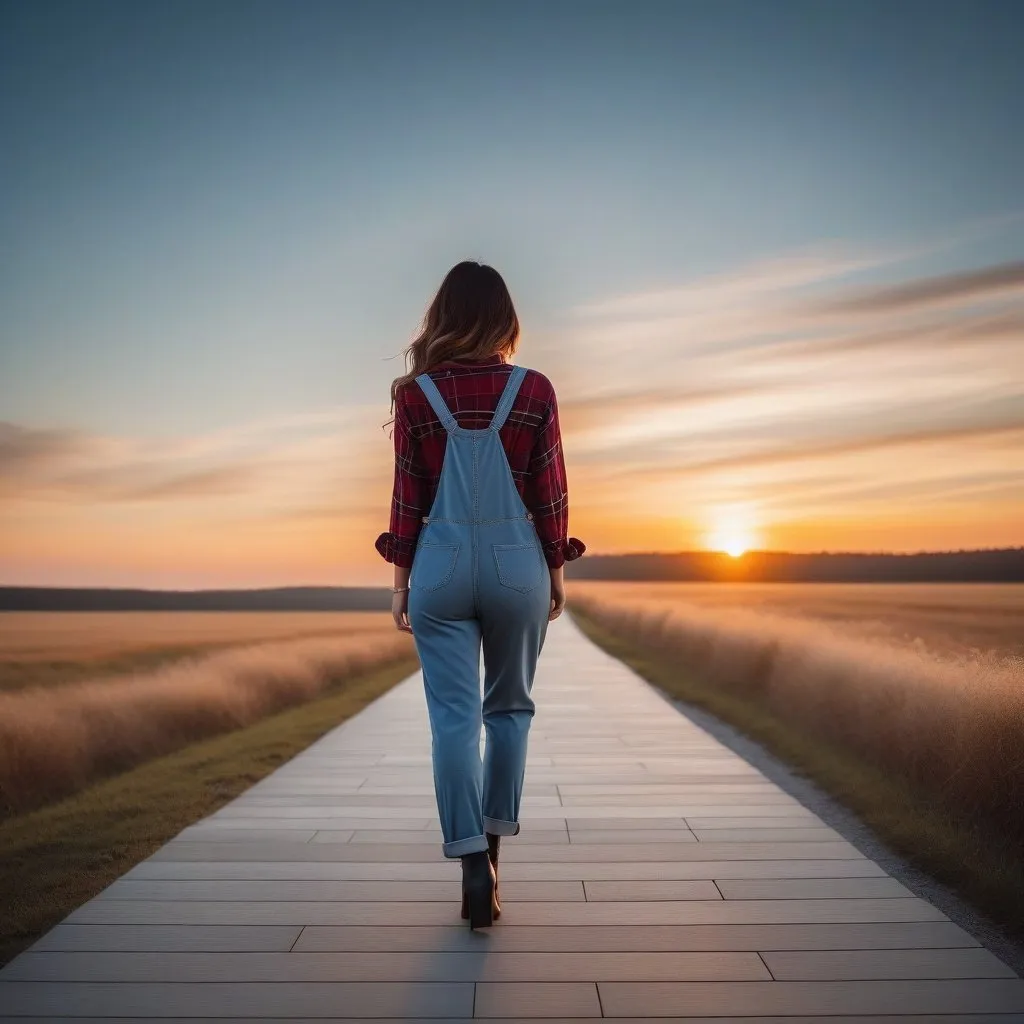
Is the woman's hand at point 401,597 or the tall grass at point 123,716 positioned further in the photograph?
the tall grass at point 123,716

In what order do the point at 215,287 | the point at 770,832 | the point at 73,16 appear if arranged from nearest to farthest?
the point at 770,832 < the point at 73,16 < the point at 215,287

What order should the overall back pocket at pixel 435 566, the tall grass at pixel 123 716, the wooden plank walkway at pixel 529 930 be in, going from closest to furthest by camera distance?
the wooden plank walkway at pixel 529 930 → the overall back pocket at pixel 435 566 → the tall grass at pixel 123 716

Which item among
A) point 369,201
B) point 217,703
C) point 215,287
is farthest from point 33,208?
point 217,703

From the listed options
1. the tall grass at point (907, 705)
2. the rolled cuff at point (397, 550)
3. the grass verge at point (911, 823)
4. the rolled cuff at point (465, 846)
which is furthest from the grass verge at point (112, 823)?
the tall grass at point (907, 705)

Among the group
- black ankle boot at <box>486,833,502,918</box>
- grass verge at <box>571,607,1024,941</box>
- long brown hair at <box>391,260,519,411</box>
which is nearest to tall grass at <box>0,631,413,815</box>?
black ankle boot at <box>486,833,502,918</box>

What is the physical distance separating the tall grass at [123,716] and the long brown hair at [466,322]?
4.35 metres

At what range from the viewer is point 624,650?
16.0 m

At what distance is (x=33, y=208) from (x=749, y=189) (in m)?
7.78

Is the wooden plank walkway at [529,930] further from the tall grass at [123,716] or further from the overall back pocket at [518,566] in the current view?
the tall grass at [123,716]

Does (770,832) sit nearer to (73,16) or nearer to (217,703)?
(217,703)

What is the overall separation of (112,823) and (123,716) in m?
2.88

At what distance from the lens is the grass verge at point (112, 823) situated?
274 centimetres

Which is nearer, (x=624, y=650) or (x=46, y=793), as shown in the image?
(x=46, y=793)

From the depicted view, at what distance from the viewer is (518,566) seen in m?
2.29
